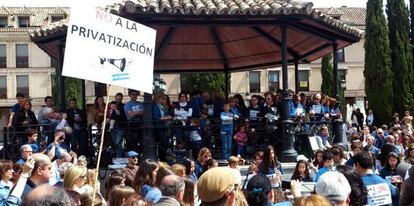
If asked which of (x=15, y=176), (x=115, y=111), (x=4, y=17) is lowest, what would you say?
(x=15, y=176)

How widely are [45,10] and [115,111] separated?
170 ft

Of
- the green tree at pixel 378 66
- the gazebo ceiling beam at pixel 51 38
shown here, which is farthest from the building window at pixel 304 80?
the gazebo ceiling beam at pixel 51 38

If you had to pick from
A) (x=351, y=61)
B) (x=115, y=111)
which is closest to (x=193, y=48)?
(x=115, y=111)

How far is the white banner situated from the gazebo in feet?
10.5

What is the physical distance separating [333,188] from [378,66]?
36.0 m

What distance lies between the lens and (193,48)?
17.0m

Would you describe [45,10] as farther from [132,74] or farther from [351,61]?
[132,74]

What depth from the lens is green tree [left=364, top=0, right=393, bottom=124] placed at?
38250 mm

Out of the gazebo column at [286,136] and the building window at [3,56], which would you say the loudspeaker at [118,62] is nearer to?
the gazebo column at [286,136]

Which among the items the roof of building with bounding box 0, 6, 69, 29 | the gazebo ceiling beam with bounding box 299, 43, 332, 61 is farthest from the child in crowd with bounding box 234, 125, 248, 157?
the roof of building with bounding box 0, 6, 69, 29

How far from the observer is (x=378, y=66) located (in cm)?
3888

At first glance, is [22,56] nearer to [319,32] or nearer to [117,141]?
[117,141]

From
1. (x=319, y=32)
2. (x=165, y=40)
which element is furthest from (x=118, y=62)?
(x=165, y=40)

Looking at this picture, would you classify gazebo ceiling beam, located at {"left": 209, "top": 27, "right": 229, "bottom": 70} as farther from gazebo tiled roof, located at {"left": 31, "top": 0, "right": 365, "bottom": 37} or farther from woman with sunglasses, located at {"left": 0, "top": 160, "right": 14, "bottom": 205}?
woman with sunglasses, located at {"left": 0, "top": 160, "right": 14, "bottom": 205}
